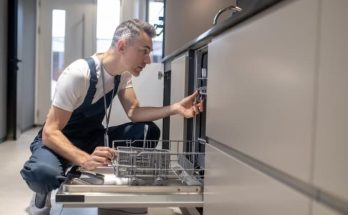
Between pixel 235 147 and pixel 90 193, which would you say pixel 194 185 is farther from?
pixel 235 147

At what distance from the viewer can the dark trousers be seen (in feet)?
5.18

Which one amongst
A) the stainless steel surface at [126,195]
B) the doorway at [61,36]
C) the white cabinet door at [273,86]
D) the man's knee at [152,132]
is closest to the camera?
the white cabinet door at [273,86]

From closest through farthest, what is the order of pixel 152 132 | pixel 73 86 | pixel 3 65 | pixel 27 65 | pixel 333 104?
1. pixel 333 104
2. pixel 73 86
3. pixel 152 132
4. pixel 3 65
5. pixel 27 65

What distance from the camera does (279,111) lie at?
2.22 ft

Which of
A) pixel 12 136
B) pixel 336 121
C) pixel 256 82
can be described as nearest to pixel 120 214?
pixel 256 82

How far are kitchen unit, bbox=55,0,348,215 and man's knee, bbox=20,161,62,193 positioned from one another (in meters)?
0.41

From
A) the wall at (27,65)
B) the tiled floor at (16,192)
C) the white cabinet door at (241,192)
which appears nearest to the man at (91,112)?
the tiled floor at (16,192)

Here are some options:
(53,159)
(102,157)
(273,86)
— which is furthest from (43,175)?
(273,86)

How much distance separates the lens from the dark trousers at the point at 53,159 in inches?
62.1

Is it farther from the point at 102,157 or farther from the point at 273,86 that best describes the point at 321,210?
the point at 102,157

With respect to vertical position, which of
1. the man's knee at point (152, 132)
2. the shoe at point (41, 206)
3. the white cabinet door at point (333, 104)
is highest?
the white cabinet door at point (333, 104)

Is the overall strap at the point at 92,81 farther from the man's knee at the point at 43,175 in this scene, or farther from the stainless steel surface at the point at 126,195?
the stainless steel surface at the point at 126,195

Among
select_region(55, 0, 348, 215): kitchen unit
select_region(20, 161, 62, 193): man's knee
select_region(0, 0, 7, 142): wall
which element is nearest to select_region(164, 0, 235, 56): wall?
select_region(20, 161, 62, 193): man's knee

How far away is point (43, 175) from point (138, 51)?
62 centimetres
